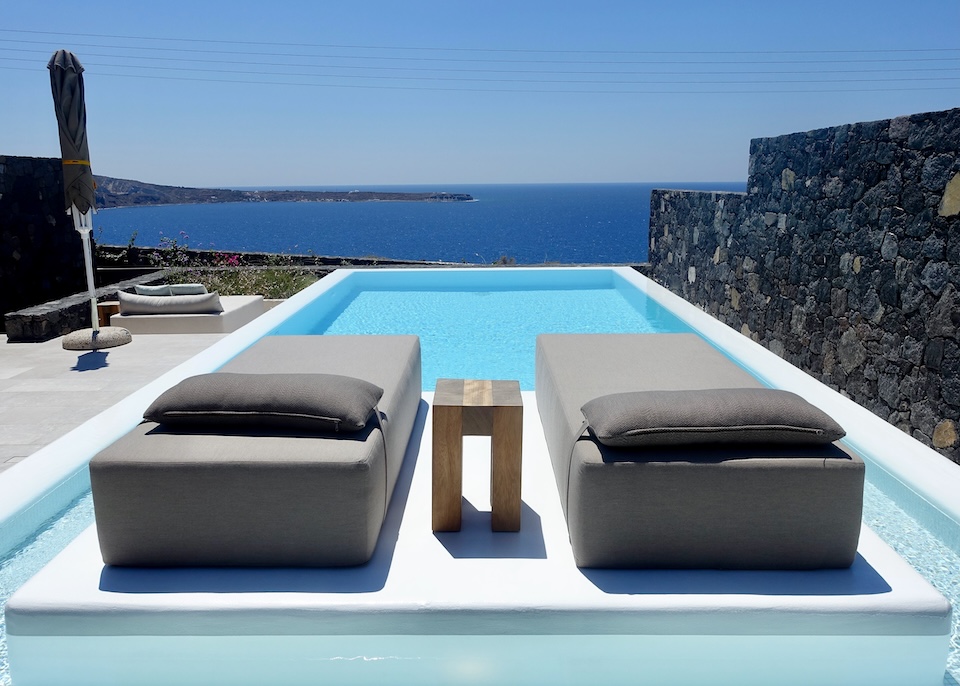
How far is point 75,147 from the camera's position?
6.28 meters

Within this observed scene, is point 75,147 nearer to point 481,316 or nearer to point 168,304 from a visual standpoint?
point 168,304

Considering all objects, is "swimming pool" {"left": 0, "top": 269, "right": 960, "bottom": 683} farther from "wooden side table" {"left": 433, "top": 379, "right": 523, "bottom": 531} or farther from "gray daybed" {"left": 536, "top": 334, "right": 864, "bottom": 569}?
"wooden side table" {"left": 433, "top": 379, "right": 523, "bottom": 531}

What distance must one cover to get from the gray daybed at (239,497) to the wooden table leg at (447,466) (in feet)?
0.67

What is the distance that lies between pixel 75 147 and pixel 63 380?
2.35 metres

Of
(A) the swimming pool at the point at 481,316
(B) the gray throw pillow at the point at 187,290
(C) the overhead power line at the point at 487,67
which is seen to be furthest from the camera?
(C) the overhead power line at the point at 487,67

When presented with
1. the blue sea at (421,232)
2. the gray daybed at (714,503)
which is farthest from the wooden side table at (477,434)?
the blue sea at (421,232)

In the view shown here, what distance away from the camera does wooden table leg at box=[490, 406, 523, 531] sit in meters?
2.35

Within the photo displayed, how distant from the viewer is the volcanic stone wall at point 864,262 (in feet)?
12.6

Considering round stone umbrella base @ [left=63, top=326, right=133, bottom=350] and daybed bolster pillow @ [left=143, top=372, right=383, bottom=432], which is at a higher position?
daybed bolster pillow @ [left=143, top=372, right=383, bottom=432]

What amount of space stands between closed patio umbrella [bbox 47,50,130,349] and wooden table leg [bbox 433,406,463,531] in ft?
15.3

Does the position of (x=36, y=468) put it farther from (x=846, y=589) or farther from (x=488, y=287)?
(x=488, y=287)

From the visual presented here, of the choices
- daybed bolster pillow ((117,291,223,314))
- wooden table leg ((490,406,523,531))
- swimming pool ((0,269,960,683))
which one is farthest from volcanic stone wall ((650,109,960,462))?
daybed bolster pillow ((117,291,223,314))

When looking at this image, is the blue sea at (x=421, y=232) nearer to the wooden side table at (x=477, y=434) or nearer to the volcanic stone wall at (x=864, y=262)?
the volcanic stone wall at (x=864, y=262)

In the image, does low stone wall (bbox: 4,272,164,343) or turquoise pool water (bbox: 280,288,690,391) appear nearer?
turquoise pool water (bbox: 280,288,690,391)
